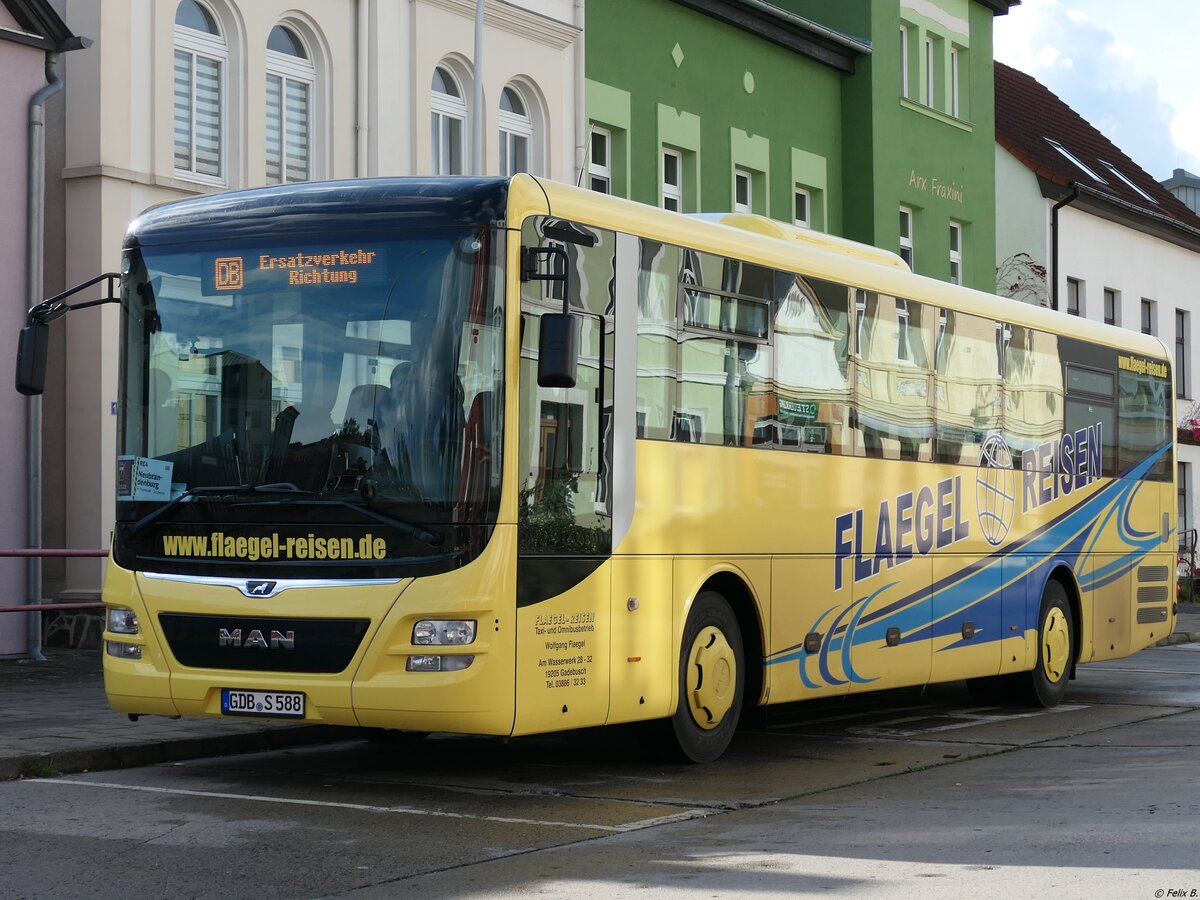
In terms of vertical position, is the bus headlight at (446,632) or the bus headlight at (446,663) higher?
the bus headlight at (446,632)

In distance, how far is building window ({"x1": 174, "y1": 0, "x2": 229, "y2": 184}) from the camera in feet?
66.4

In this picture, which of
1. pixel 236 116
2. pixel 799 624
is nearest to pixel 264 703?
pixel 799 624

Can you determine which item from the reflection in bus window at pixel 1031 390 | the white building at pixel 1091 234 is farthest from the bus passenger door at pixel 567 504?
the white building at pixel 1091 234

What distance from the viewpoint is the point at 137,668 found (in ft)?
34.7

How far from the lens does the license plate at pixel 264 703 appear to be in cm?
1001

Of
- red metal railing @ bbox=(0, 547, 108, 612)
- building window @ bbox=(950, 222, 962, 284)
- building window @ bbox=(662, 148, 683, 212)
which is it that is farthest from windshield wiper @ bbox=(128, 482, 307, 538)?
building window @ bbox=(950, 222, 962, 284)

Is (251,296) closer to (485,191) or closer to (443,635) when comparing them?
(485,191)

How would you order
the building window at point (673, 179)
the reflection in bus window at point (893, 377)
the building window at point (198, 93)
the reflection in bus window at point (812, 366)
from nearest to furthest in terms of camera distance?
1. the reflection in bus window at point (812, 366)
2. the reflection in bus window at point (893, 377)
3. the building window at point (198, 93)
4. the building window at point (673, 179)

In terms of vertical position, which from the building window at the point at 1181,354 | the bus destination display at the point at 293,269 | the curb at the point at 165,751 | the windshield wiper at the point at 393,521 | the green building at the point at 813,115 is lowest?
the curb at the point at 165,751

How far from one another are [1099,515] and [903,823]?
858cm

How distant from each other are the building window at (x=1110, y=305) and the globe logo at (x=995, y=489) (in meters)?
27.0

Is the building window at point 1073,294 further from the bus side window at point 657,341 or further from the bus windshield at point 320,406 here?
the bus windshield at point 320,406

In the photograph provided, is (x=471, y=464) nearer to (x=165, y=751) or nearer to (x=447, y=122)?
(x=165, y=751)

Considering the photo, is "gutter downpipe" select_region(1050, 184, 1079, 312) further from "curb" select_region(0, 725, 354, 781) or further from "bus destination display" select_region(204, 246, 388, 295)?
"bus destination display" select_region(204, 246, 388, 295)
